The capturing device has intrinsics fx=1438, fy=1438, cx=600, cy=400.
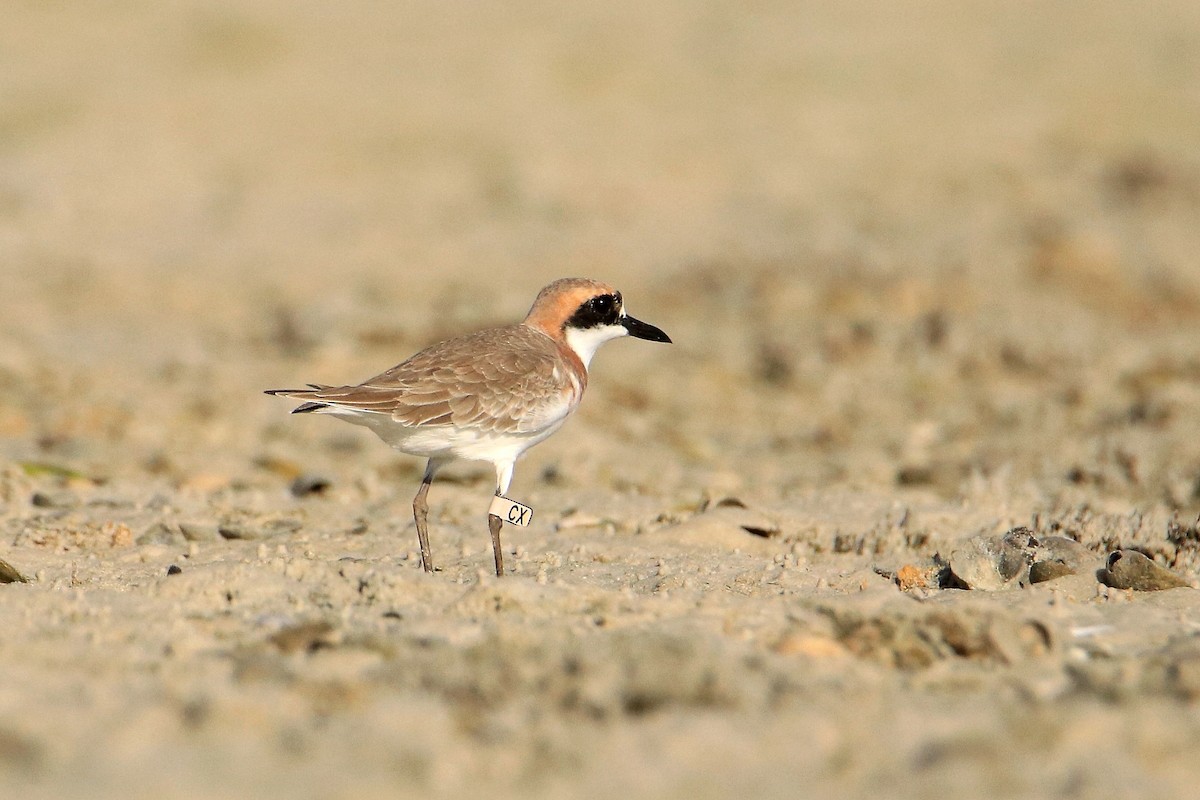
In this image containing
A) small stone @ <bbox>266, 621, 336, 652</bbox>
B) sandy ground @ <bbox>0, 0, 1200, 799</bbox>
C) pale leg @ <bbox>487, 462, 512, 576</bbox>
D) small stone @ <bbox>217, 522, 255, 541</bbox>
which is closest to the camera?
sandy ground @ <bbox>0, 0, 1200, 799</bbox>

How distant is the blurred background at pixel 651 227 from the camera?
8711 millimetres

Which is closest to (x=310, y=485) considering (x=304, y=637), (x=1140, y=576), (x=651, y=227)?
(x=304, y=637)

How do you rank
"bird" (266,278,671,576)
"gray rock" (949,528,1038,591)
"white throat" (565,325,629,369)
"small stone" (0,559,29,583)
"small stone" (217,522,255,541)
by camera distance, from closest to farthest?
1. "small stone" (0,559,29,583)
2. "gray rock" (949,528,1038,591)
3. "bird" (266,278,671,576)
4. "small stone" (217,522,255,541)
5. "white throat" (565,325,629,369)

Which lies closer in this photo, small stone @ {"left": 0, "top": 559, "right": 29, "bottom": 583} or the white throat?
small stone @ {"left": 0, "top": 559, "right": 29, "bottom": 583}

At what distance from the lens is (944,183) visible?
51.9 ft

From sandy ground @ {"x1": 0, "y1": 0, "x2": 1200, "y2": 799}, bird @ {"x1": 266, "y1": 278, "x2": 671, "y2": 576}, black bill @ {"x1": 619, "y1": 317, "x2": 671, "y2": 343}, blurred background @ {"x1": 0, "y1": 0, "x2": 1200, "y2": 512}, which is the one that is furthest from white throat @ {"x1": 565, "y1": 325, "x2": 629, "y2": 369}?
blurred background @ {"x1": 0, "y1": 0, "x2": 1200, "y2": 512}

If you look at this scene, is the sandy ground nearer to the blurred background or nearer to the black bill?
the blurred background

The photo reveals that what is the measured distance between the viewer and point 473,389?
5.37 metres

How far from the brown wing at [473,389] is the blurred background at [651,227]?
5.88 feet

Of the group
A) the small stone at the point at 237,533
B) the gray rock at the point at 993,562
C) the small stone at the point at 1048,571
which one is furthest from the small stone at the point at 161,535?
the small stone at the point at 1048,571

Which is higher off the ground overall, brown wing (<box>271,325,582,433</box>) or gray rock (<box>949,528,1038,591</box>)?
brown wing (<box>271,325,582,433</box>)

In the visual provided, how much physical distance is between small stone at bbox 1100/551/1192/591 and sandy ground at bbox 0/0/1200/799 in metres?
0.03

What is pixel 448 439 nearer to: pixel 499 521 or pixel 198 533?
pixel 499 521

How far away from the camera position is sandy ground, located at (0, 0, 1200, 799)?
3260 millimetres
